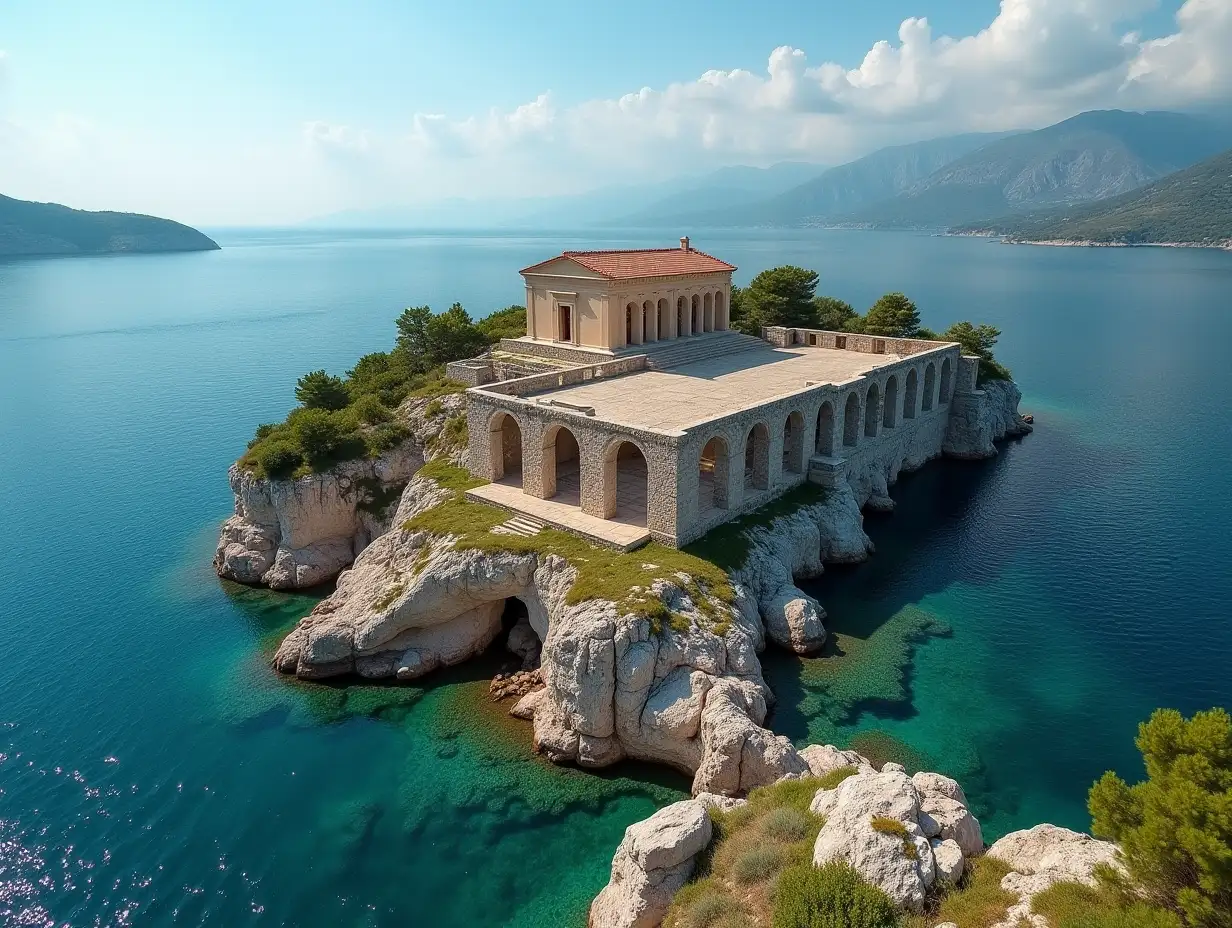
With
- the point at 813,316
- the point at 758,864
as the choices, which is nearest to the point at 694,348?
the point at 813,316

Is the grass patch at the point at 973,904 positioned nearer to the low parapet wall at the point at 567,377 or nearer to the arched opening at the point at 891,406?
the low parapet wall at the point at 567,377

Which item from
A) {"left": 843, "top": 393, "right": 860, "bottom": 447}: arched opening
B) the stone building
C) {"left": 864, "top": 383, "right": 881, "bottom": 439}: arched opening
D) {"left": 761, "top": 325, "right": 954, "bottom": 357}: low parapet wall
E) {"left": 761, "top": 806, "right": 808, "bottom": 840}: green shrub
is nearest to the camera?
{"left": 761, "top": 806, "right": 808, "bottom": 840}: green shrub

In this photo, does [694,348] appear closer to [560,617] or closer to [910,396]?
[910,396]

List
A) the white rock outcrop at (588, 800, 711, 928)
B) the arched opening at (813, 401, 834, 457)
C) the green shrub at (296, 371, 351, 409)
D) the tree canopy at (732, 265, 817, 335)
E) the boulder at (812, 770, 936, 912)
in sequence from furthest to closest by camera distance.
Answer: the tree canopy at (732, 265, 817, 335) → the green shrub at (296, 371, 351, 409) → the arched opening at (813, 401, 834, 457) → the white rock outcrop at (588, 800, 711, 928) → the boulder at (812, 770, 936, 912)

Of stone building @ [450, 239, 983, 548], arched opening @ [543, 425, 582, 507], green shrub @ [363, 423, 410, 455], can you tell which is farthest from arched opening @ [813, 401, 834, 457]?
green shrub @ [363, 423, 410, 455]

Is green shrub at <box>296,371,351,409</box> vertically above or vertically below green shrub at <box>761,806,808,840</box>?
above

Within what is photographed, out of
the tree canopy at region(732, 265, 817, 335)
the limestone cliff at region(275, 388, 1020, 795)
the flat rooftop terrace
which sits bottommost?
the limestone cliff at region(275, 388, 1020, 795)

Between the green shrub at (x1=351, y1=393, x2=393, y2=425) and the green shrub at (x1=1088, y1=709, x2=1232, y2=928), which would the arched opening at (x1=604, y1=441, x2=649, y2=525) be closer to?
the green shrub at (x1=351, y1=393, x2=393, y2=425)

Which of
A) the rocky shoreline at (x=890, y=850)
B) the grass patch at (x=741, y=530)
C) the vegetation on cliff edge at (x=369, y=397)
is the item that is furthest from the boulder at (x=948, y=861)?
the vegetation on cliff edge at (x=369, y=397)
